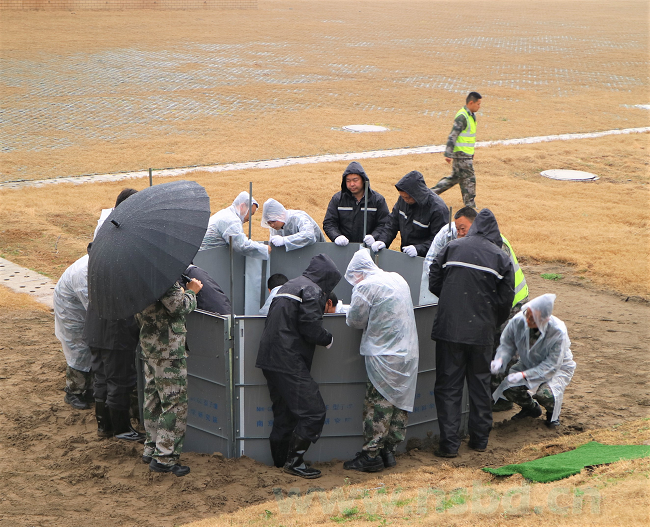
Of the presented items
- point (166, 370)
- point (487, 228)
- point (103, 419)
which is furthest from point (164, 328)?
point (487, 228)

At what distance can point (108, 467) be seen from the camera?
5.31 m

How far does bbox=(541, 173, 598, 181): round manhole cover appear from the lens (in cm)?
1516

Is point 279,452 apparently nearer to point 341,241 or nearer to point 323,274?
→ point 323,274

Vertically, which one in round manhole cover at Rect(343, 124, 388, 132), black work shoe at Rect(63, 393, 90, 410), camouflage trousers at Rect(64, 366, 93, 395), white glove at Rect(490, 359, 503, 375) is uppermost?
round manhole cover at Rect(343, 124, 388, 132)

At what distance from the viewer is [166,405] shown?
5.07 m

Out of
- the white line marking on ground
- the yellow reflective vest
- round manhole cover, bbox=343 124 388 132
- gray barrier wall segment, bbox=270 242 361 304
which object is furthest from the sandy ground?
round manhole cover, bbox=343 124 388 132

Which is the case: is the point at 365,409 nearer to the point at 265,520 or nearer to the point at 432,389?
the point at 432,389

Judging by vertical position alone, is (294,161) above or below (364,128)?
below

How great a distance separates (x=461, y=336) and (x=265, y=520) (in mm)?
1932

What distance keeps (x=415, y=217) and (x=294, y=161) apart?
30.5 ft

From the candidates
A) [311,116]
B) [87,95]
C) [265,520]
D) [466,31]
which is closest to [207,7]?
[466,31]

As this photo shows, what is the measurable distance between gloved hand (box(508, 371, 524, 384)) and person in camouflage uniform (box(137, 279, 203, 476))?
8.46 ft

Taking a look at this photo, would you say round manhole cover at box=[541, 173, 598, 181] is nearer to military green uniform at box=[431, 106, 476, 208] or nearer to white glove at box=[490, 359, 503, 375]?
military green uniform at box=[431, 106, 476, 208]

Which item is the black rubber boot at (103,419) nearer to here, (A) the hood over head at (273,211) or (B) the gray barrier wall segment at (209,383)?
(B) the gray barrier wall segment at (209,383)
